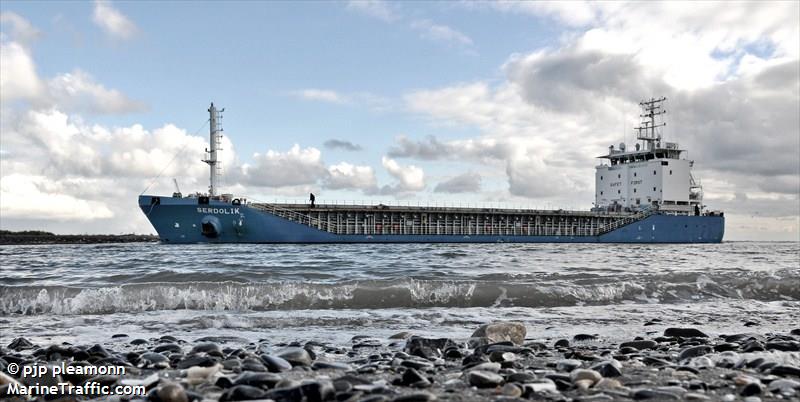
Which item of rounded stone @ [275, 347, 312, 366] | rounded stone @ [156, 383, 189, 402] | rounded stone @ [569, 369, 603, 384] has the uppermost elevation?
rounded stone @ [569, 369, 603, 384]

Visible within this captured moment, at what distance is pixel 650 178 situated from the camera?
50.5 m

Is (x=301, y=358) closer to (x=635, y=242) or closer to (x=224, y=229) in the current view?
(x=224, y=229)

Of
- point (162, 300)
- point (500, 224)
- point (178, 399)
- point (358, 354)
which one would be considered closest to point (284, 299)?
point (162, 300)

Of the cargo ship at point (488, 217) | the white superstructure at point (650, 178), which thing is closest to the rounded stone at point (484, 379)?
the cargo ship at point (488, 217)

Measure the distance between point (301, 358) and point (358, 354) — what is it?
0.78 meters

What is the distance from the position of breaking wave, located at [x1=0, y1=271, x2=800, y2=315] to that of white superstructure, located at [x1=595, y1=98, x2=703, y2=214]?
43.0 metres

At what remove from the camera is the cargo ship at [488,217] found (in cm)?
3212

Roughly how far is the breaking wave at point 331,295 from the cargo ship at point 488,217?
23285 millimetres

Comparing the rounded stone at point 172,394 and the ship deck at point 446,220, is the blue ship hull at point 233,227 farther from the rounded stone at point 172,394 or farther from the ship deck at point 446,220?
the rounded stone at point 172,394

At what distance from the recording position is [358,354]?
489cm

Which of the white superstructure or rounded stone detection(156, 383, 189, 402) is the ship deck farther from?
rounded stone detection(156, 383, 189, 402)

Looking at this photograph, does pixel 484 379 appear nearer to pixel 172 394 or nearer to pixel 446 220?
pixel 172 394

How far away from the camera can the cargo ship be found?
32.1 metres

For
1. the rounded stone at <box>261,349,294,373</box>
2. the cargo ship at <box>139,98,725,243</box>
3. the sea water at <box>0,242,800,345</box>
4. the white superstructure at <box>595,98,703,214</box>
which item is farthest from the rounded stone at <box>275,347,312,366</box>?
the white superstructure at <box>595,98,703,214</box>
